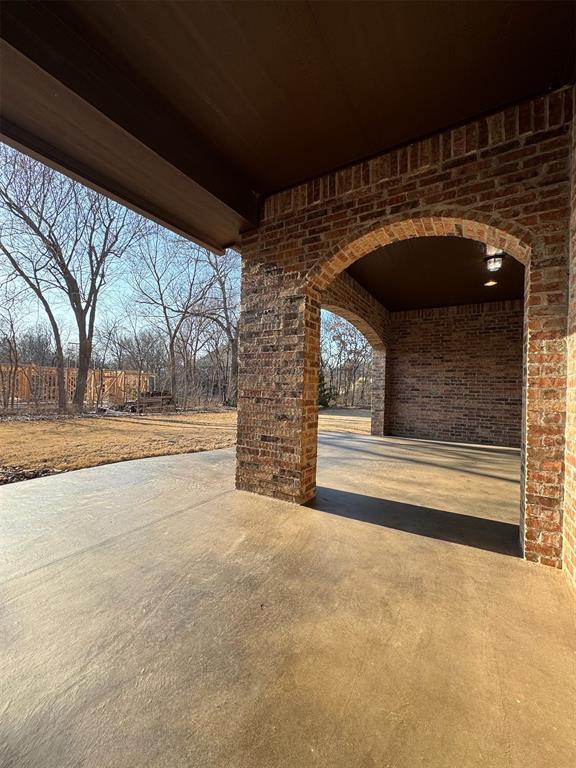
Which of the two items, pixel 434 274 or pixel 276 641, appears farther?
pixel 434 274

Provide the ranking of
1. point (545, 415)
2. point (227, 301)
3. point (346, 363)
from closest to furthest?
point (545, 415), point (227, 301), point (346, 363)

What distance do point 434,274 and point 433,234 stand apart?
273 centimetres

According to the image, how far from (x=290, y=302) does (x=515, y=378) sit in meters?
5.80

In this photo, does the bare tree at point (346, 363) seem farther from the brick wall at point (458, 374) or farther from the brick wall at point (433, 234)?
the brick wall at point (433, 234)

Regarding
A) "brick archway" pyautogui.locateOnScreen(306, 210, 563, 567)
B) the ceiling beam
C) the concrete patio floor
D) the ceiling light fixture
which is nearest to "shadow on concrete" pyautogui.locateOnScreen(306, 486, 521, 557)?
the concrete patio floor

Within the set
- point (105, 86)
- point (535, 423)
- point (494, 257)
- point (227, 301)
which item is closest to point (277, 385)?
point (535, 423)

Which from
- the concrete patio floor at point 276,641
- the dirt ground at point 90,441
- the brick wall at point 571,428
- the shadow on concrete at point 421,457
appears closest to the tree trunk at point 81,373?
the dirt ground at point 90,441

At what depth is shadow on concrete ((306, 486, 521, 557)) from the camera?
231cm

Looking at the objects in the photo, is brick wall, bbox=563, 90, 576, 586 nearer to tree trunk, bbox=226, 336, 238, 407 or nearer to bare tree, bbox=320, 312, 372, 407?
tree trunk, bbox=226, 336, 238, 407

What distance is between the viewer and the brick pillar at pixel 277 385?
9.68ft

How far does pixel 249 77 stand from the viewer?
6.21ft

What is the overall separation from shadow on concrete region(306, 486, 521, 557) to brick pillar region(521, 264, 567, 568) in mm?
224

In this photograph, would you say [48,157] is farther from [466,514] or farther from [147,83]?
[466,514]

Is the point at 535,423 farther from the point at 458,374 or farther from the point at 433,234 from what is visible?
the point at 458,374
